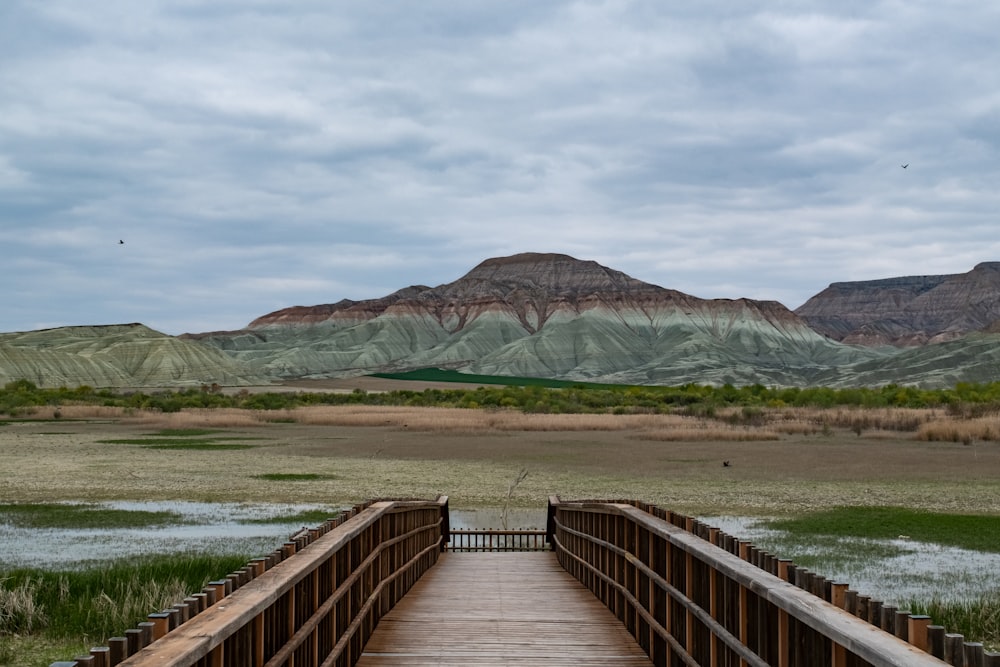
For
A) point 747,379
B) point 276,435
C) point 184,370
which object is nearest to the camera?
point 276,435

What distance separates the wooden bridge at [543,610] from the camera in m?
3.69

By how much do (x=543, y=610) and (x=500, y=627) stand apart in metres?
1.03

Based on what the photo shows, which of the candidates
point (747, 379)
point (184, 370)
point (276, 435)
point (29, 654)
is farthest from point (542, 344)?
point (29, 654)

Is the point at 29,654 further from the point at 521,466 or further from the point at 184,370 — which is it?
the point at 184,370

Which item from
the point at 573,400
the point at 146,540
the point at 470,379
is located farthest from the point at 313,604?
the point at 470,379

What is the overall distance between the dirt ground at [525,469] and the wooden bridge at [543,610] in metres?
12.2

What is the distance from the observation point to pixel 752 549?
566 cm

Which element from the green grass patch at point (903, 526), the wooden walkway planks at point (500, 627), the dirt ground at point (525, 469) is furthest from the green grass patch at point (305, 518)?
the wooden walkway planks at point (500, 627)

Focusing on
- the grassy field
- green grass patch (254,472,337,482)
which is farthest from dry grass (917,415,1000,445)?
green grass patch (254,472,337,482)

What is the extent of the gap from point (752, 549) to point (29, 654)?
25.3 ft

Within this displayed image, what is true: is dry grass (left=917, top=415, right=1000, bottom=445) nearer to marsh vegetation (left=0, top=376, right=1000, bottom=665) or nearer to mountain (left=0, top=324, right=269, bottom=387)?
marsh vegetation (left=0, top=376, right=1000, bottom=665)

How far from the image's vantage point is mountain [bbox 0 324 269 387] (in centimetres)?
12150

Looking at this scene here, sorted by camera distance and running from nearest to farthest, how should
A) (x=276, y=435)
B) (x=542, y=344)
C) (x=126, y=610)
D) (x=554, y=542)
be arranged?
1. (x=126, y=610)
2. (x=554, y=542)
3. (x=276, y=435)
4. (x=542, y=344)

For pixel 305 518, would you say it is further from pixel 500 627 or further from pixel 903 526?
pixel 500 627
